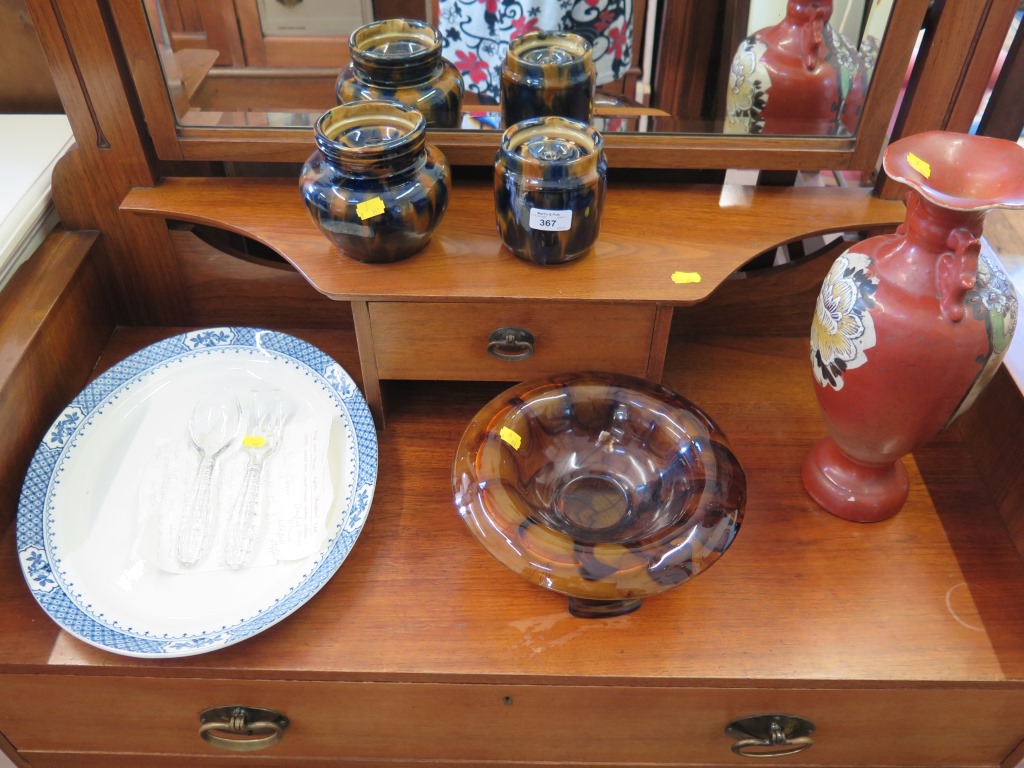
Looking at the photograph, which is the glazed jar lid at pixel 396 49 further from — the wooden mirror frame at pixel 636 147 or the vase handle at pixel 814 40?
the vase handle at pixel 814 40

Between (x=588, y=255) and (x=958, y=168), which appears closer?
(x=958, y=168)

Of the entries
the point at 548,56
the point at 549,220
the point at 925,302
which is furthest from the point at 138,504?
the point at 925,302

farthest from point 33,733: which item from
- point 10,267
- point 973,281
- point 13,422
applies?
point 973,281

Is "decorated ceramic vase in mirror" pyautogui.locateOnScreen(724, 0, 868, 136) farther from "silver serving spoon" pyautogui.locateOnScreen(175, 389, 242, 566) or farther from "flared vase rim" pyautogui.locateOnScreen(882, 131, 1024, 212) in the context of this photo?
"silver serving spoon" pyautogui.locateOnScreen(175, 389, 242, 566)

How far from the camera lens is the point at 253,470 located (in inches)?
30.4

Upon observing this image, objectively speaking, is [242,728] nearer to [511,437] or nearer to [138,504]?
[138,504]

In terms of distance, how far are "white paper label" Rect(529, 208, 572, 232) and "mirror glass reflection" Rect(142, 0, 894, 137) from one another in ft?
0.54

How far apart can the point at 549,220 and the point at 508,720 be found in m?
0.43

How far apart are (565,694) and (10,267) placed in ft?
2.16

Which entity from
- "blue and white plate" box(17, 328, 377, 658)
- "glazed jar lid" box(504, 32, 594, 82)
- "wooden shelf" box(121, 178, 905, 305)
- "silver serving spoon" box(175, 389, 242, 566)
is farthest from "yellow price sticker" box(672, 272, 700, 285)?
"silver serving spoon" box(175, 389, 242, 566)

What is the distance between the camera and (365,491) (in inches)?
28.7

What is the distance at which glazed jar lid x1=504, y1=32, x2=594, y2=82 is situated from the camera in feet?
2.43

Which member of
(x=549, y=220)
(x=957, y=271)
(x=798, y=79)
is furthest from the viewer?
(x=798, y=79)

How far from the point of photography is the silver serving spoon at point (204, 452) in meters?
0.72
